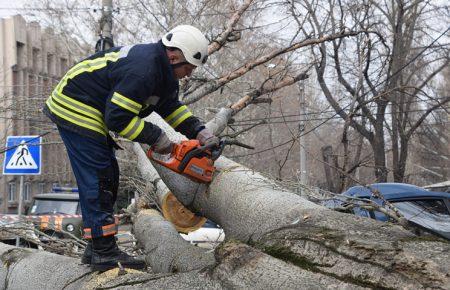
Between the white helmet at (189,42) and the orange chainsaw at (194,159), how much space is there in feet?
1.60

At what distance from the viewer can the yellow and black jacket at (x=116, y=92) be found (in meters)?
3.26

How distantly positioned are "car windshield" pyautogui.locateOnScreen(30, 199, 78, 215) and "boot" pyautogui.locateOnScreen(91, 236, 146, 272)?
10.3 metres

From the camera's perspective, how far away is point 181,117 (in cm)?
399

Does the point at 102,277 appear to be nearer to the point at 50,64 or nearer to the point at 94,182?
the point at 94,182

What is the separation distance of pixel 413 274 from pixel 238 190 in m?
1.55

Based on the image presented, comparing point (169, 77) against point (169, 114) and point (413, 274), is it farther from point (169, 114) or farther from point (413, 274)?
point (413, 274)

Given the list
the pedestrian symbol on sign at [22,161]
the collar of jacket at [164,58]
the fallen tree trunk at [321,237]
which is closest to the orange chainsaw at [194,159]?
the fallen tree trunk at [321,237]

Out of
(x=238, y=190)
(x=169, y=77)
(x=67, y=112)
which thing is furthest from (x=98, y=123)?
(x=238, y=190)

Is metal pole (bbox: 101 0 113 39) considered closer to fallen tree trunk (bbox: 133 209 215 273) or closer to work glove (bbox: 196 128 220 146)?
fallen tree trunk (bbox: 133 209 215 273)

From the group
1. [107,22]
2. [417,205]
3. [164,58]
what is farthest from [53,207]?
[164,58]

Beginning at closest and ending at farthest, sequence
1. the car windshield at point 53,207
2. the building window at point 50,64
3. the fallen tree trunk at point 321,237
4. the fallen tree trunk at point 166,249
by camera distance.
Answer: the fallen tree trunk at point 321,237
the fallen tree trunk at point 166,249
the car windshield at point 53,207
the building window at point 50,64

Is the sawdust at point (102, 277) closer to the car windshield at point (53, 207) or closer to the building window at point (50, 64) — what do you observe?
the car windshield at point (53, 207)

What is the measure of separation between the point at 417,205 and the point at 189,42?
3.73 meters

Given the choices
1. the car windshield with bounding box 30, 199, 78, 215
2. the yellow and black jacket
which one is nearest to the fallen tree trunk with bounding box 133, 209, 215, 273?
the yellow and black jacket
